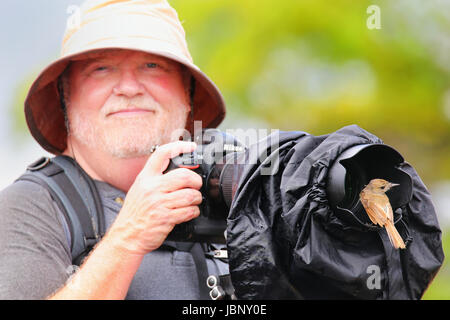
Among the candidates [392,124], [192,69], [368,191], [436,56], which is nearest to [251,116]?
[392,124]

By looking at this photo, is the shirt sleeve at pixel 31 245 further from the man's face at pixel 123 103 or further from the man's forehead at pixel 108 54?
the man's forehead at pixel 108 54

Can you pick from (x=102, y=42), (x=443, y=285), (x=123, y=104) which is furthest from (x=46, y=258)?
(x=443, y=285)

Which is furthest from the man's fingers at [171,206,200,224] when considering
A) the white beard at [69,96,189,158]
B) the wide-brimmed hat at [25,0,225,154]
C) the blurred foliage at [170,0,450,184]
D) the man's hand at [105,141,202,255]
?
the blurred foliage at [170,0,450,184]

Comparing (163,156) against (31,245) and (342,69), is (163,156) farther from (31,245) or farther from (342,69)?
(342,69)

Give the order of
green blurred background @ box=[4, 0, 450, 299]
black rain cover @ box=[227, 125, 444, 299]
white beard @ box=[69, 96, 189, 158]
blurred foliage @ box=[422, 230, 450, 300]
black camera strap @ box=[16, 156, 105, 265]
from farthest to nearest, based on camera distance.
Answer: green blurred background @ box=[4, 0, 450, 299]
blurred foliage @ box=[422, 230, 450, 300]
white beard @ box=[69, 96, 189, 158]
black camera strap @ box=[16, 156, 105, 265]
black rain cover @ box=[227, 125, 444, 299]

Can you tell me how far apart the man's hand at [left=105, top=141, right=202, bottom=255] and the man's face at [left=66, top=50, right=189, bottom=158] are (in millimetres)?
350

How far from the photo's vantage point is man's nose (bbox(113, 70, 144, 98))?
1.66 m

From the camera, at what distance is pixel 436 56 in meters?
5.04

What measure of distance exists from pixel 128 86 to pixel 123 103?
54mm

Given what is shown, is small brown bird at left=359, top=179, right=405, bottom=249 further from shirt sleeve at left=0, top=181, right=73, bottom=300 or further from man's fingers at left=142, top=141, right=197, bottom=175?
shirt sleeve at left=0, top=181, right=73, bottom=300

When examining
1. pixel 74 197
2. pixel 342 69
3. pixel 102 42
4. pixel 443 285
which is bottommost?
pixel 443 285

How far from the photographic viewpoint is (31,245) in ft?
4.43

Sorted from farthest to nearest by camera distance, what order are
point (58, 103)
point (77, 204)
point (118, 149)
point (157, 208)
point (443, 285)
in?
1. point (443, 285)
2. point (58, 103)
3. point (118, 149)
4. point (77, 204)
5. point (157, 208)

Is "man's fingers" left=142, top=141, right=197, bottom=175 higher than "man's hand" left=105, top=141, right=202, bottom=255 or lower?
higher
